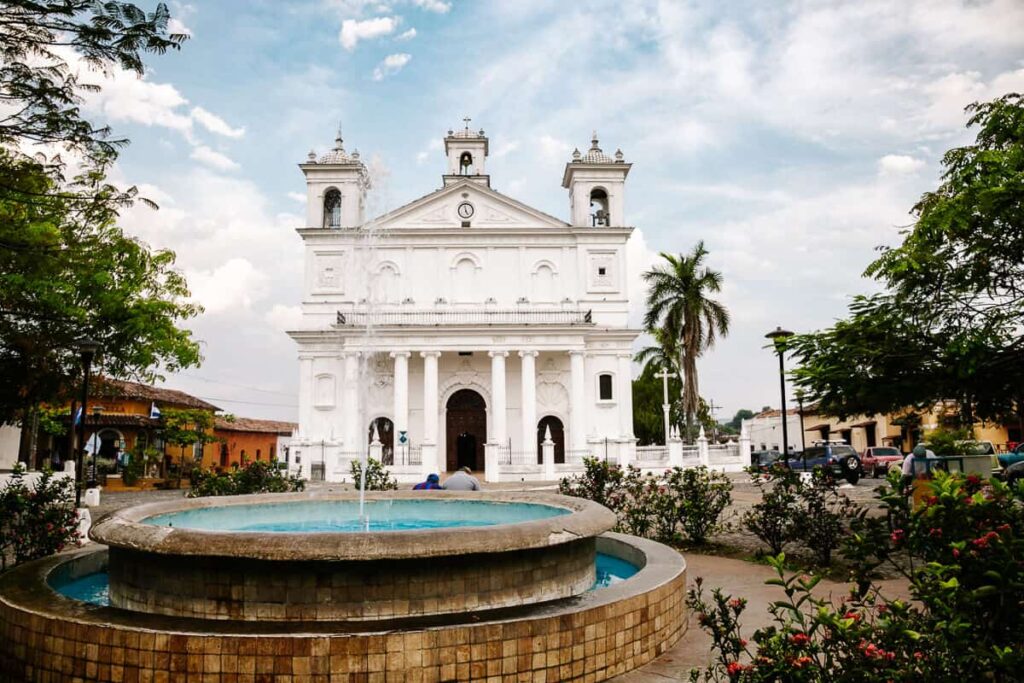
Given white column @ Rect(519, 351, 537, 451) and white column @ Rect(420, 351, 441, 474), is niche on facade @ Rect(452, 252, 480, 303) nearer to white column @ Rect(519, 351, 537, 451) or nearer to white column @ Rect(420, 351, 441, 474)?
white column @ Rect(420, 351, 441, 474)

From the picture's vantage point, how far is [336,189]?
33094 mm

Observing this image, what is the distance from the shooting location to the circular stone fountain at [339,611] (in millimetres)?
3836

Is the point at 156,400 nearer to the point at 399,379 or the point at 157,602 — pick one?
the point at 399,379

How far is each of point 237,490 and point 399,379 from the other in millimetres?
16600

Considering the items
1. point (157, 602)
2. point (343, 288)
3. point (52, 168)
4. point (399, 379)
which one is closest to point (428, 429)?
point (399, 379)

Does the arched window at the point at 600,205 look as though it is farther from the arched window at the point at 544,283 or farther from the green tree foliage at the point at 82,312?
the green tree foliage at the point at 82,312

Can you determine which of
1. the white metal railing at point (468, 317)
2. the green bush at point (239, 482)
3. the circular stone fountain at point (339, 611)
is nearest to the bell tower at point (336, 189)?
the white metal railing at point (468, 317)

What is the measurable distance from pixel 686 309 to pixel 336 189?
1770 cm

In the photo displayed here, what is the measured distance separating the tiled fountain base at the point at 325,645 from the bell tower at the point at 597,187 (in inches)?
1176

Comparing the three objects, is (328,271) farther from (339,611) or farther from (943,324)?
(339,611)

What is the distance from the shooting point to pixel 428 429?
2881cm

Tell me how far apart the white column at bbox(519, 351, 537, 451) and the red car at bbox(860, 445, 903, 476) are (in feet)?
42.1

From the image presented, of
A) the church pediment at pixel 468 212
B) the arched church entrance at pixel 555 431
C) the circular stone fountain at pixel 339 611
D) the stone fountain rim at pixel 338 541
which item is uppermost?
the church pediment at pixel 468 212

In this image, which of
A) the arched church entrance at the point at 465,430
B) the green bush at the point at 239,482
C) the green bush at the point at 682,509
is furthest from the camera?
the arched church entrance at the point at 465,430
